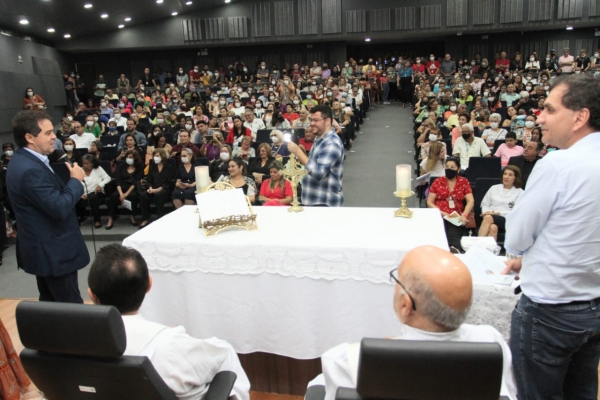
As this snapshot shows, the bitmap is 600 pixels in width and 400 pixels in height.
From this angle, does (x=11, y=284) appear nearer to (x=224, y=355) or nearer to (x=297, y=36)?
(x=224, y=355)

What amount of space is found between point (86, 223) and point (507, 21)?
15.7m

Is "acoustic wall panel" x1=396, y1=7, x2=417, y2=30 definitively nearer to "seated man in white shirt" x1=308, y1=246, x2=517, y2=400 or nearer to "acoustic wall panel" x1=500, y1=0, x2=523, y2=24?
"acoustic wall panel" x1=500, y1=0, x2=523, y2=24

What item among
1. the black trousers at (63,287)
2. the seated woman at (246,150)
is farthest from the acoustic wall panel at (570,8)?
the black trousers at (63,287)

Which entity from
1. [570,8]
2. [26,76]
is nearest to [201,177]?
[26,76]

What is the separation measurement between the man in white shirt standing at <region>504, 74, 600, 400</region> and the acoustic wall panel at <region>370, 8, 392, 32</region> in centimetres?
1712

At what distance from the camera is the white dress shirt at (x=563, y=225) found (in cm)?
149

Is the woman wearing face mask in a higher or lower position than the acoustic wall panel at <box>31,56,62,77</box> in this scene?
lower

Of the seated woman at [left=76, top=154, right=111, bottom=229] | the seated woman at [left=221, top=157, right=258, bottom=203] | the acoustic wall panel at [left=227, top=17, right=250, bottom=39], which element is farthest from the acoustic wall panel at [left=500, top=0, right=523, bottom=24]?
the seated woman at [left=76, top=154, right=111, bottom=229]

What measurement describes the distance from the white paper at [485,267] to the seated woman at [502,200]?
2.51 meters

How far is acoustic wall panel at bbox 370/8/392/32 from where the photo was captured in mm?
17469

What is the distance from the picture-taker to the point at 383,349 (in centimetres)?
106

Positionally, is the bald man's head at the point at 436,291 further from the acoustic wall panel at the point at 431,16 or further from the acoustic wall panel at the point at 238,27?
the acoustic wall panel at the point at 238,27

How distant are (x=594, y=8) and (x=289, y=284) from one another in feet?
59.6

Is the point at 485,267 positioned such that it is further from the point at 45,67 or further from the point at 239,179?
the point at 45,67
